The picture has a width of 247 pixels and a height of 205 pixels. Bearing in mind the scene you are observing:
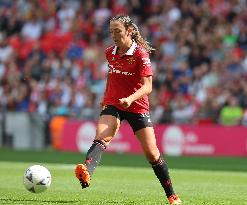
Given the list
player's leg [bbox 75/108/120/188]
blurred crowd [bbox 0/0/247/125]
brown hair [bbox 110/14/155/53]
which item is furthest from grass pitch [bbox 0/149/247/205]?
blurred crowd [bbox 0/0/247/125]

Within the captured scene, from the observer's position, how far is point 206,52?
2538 cm

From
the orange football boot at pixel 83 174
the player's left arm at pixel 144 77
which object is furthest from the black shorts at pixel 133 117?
the orange football boot at pixel 83 174

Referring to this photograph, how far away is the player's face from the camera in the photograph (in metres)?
10.4

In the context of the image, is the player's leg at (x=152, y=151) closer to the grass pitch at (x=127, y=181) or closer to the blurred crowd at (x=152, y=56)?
the grass pitch at (x=127, y=181)

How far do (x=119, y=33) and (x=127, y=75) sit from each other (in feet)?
1.84

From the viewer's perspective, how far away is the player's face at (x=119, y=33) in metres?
10.4

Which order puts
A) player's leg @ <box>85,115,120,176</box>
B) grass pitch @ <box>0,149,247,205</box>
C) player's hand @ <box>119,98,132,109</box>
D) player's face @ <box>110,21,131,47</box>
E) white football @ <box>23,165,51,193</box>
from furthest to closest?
1. grass pitch @ <box>0,149,247,205</box>
2. white football @ <box>23,165,51,193</box>
3. player's face @ <box>110,21,131,47</box>
4. player's leg @ <box>85,115,120,176</box>
5. player's hand @ <box>119,98,132,109</box>

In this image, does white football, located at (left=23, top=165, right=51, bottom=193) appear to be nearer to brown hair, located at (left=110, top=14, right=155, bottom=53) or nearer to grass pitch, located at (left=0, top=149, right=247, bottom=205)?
grass pitch, located at (left=0, top=149, right=247, bottom=205)

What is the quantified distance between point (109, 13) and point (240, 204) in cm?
1878

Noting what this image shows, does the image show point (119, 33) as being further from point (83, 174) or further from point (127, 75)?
point (83, 174)

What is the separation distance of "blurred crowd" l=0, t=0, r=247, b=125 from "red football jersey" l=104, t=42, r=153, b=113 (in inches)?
495

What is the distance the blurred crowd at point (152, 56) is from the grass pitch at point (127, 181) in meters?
2.21

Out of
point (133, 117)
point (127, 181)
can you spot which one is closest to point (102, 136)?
point (133, 117)

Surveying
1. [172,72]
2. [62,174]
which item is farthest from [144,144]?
[172,72]
